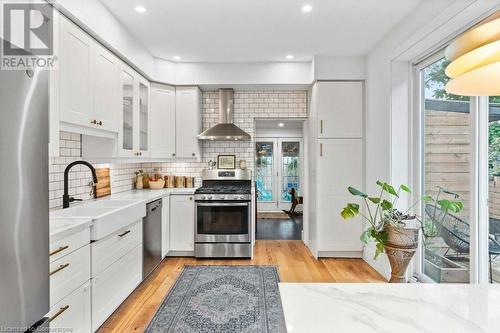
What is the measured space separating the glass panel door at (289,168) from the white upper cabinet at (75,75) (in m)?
5.39

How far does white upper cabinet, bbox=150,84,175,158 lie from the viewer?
3.73m

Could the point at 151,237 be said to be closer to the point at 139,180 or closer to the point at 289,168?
the point at 139,180

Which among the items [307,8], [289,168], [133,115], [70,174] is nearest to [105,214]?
[70,174]

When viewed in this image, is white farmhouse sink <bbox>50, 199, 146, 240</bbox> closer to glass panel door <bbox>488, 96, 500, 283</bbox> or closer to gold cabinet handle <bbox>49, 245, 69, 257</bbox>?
gold cabinet handle <bbox>49, 245, 69, 257</bbox>

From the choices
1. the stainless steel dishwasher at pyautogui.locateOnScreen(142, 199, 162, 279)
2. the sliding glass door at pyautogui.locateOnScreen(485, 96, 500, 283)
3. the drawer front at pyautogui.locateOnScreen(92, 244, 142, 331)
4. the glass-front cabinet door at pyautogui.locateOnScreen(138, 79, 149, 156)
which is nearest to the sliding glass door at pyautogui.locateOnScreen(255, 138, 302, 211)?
the glass-front cabinet door at pyautogui.locateOnScreen(138, 79, 149, 156)

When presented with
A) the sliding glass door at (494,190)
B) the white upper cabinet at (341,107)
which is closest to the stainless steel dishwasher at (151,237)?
the white upper cabinet at (341,107)

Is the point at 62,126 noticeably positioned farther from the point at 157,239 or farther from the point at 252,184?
the point at 252,184

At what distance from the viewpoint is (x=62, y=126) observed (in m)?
2.02

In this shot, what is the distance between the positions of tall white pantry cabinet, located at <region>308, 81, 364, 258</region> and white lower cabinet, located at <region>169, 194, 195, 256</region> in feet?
5.59

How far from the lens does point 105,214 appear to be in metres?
2.05

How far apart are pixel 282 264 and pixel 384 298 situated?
2780 millimetres

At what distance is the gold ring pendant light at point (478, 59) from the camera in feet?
2.45

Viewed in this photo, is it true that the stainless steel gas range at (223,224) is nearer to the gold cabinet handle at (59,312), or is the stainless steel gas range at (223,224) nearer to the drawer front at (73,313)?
the drawer front at (73,313)

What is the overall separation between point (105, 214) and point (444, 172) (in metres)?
2.91
